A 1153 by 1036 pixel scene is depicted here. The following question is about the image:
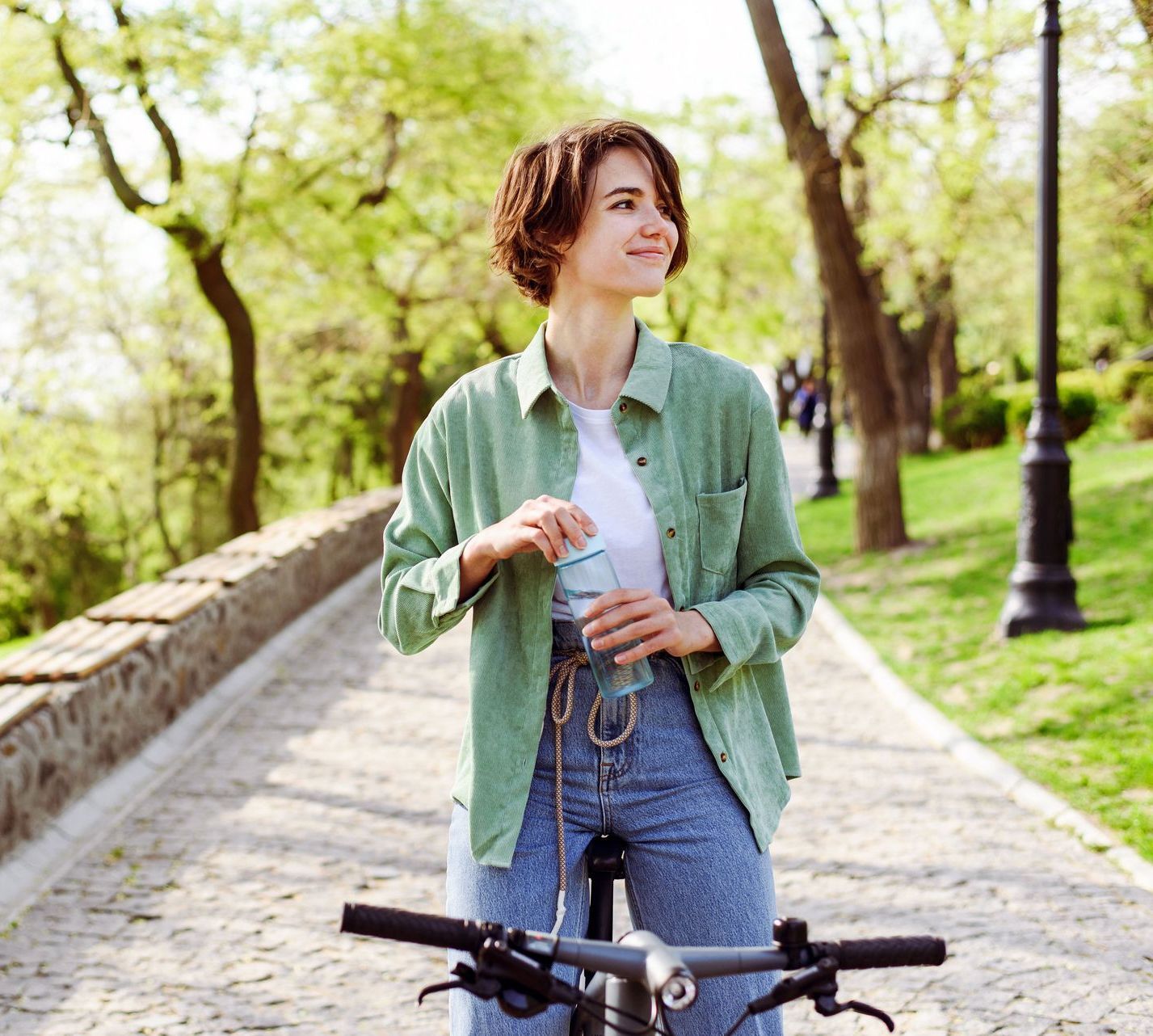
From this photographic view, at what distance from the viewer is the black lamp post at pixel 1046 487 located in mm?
9344

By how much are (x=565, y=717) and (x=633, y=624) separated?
0.92 feet

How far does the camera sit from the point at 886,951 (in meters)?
1.69

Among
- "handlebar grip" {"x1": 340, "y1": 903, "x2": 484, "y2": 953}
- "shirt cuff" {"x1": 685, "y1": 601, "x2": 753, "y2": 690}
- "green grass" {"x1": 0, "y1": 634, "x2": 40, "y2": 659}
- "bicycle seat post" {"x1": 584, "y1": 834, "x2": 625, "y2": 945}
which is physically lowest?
"green grass" {"x1": 0, "y1": 634, "x2": 40, "y2": 659}

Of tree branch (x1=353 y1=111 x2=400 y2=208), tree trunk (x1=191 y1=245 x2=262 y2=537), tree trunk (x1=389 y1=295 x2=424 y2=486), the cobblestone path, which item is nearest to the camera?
the cobblestone path

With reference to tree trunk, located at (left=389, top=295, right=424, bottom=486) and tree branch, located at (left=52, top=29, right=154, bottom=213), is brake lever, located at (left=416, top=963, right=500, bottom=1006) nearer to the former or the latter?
tree branch, located at (left=52, top=29, right=154, bottom=213)

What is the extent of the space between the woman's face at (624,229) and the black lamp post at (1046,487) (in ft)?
25.2

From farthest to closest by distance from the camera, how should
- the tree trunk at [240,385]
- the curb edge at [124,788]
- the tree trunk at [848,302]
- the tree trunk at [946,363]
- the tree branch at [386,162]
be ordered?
the tree trunk at [946,363]
the tree branch at [386,162]
the tree trunk at [240,385]
the tree trunk at [848,302]
the curb edge at [124,788]

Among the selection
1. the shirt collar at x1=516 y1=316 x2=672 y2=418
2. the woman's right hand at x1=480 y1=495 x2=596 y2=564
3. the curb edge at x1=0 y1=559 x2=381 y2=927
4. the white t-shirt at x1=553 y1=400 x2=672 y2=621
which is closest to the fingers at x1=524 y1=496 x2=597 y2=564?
the woman's right hand at x1=480 y1=495 x2=596 y2=564

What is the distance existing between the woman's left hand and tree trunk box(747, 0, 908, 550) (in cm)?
1198

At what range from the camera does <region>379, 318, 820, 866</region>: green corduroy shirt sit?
2.23m

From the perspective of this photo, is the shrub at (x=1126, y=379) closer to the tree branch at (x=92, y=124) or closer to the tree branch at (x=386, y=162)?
the tree branch at (x=386, y=162)

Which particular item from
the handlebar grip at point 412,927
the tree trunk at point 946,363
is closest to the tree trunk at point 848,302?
the handlebar grip at point 412,927

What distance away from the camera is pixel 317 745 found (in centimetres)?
776

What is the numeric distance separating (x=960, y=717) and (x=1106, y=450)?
13.1 metres
